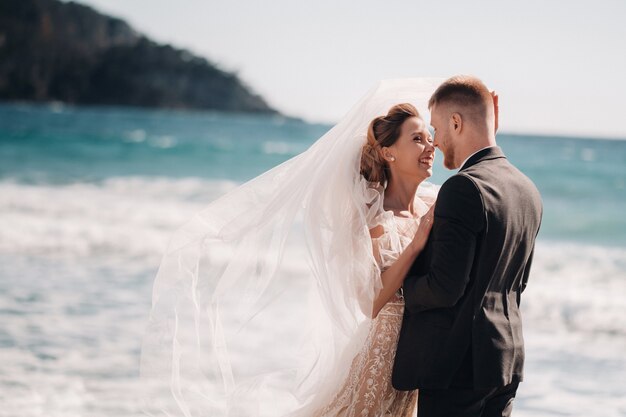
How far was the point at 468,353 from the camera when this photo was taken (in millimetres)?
2924

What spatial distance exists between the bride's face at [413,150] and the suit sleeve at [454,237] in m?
0.67

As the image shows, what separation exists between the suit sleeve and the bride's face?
0.67m

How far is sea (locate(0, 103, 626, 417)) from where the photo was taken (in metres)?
6.10

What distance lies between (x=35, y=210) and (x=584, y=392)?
11583 millimetres

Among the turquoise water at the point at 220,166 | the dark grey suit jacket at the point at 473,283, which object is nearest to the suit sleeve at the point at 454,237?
the dark grey suit jacket at the point at 473,283

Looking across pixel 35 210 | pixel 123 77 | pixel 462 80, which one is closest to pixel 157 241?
pixel 35 210

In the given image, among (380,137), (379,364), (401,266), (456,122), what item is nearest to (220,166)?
(380,137)

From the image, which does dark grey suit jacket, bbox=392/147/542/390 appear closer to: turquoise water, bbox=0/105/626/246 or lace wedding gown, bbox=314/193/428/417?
lace wedding gown, bbox=314/193/428/417

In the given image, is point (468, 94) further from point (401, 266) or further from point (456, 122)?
point (401, 266)

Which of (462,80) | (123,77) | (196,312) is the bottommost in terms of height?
(123,77)

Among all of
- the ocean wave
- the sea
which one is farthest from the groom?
the ocean wave

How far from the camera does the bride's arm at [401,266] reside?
306 cm

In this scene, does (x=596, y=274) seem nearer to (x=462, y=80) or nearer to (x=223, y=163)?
(x=462, y=80)

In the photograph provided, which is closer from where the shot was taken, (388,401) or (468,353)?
(468,353)
